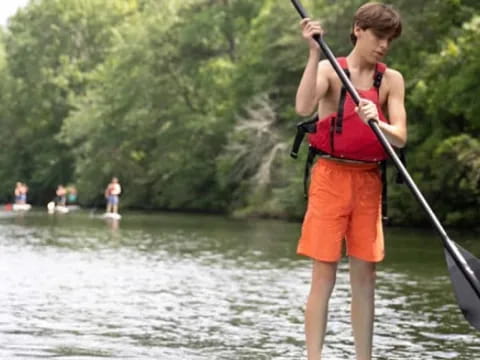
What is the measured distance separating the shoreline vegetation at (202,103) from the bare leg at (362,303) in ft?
83.6

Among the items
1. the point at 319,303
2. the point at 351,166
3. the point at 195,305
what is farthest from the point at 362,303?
the point at 195,305

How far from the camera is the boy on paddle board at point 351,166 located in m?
6.45

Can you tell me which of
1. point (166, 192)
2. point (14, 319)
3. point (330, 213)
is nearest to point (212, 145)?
point (166, 192)

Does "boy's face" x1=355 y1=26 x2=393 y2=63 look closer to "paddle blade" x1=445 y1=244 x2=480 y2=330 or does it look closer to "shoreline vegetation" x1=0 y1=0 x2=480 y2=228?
"paddle blade" x1=445 y1=244 x2=480 y2=330

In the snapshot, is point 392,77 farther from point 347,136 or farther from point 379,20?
point 347,136

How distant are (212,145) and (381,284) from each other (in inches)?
1979

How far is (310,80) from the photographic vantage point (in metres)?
6.36

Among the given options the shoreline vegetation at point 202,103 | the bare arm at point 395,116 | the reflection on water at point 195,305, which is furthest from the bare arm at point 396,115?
the shoreline vegetation at point 202,103

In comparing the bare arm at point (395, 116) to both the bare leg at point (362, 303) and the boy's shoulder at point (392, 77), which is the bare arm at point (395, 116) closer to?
the boy's shoulder at point (392, 77)

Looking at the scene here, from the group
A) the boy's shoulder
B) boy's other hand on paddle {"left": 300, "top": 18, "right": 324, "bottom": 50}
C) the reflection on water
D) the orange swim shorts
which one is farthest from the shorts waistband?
the reflection on water

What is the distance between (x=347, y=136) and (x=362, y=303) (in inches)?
35.7

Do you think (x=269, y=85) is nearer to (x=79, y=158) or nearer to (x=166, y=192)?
(x=166, y=192)

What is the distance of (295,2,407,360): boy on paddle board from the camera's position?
645 centimetres

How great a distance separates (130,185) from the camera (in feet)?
236
